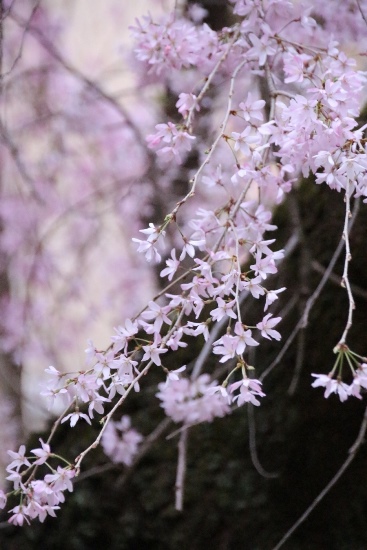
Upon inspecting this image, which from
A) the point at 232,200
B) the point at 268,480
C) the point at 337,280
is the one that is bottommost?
the point at 268,480

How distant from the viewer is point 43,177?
325 cm

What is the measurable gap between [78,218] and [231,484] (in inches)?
91.6

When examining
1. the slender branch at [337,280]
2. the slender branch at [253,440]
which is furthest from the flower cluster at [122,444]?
the slender branch at [337,280]

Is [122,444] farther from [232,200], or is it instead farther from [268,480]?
[232,200]

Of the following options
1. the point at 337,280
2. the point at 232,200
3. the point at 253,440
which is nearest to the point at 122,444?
the point at 253,440

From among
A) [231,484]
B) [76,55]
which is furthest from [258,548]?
[76,55]

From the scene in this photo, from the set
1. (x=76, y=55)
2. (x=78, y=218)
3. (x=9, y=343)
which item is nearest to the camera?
(x=9, y=343)

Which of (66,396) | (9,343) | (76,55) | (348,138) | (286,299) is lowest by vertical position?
(9,343)

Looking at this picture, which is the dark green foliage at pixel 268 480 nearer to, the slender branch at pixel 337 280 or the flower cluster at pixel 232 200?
the slender branch at pixel 337 280

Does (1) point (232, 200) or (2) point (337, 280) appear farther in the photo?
(2) point (337, 280)

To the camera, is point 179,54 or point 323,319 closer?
point 179,54

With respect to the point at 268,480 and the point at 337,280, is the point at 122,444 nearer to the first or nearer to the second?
the point at 268,480

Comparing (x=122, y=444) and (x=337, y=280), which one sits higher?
(x=337, y=280)

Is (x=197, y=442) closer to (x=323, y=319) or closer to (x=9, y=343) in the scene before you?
(x=323, y=319)
